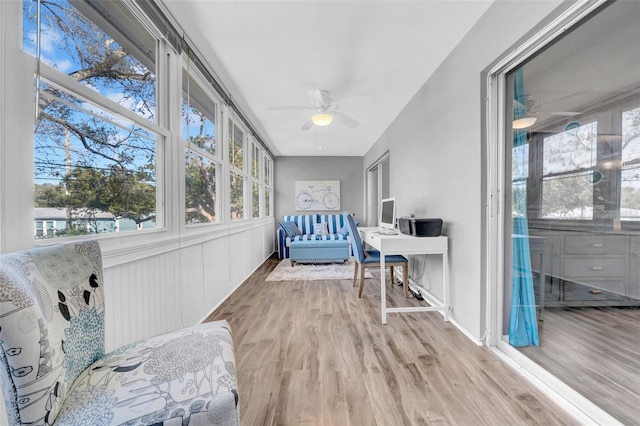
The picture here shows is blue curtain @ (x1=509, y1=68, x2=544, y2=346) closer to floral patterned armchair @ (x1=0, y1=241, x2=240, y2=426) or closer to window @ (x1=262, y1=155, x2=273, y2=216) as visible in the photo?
floral patterned armchair @ (x1=0, y1=241, x2=240, y2=426)

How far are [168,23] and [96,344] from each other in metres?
2.04

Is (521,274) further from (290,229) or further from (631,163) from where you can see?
(290,229)

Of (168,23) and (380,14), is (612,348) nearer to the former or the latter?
(380,14)

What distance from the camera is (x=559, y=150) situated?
146 cm

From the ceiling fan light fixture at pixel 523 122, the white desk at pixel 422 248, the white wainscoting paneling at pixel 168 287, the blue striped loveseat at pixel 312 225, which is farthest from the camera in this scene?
the blue striped loveseat at pixel 312 225

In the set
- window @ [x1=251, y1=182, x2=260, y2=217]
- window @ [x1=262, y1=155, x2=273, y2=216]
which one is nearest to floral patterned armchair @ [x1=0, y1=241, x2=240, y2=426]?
window @ [x1=251, y1=182, x2=260, y2=217]

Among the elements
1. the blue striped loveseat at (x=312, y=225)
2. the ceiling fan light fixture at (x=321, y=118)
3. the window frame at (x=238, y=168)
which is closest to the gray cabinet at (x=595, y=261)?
the ceiling fan light fixture at (x=321, y=118)

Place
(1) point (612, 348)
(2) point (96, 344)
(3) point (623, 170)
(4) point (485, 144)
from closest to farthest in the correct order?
(2) point (96, 344) → (3) point (623, 170) → (1) point (612, 348) → (4) point (485, 144)

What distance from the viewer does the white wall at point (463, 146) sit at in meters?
1.61

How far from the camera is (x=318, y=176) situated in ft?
20.1

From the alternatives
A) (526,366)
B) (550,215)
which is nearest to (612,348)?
(526,366)

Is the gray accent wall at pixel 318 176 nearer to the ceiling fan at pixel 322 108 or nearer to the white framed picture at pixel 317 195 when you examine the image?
the white framed picture at pixel 317 195

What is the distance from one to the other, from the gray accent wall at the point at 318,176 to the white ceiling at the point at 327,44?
2.90 m

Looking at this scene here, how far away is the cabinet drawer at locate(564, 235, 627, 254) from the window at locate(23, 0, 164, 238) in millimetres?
2746
